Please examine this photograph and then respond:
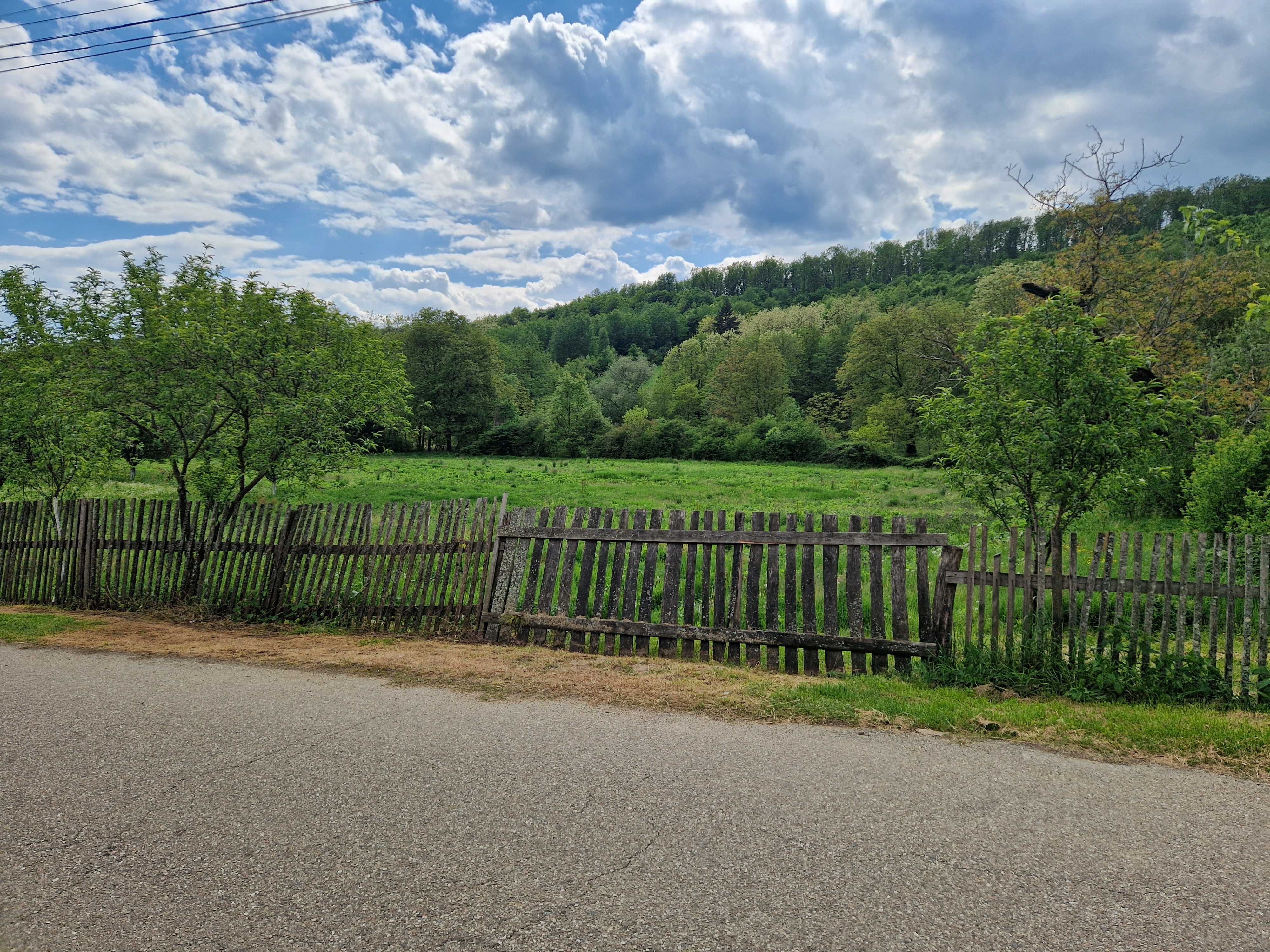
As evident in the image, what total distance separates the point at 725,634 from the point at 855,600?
1.46 metres

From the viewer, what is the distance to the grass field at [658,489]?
73.2 ft

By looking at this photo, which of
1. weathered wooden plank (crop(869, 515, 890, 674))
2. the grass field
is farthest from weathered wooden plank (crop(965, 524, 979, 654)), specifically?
the grass field

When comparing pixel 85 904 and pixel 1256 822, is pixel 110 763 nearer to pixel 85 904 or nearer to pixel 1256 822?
pixel 85 904

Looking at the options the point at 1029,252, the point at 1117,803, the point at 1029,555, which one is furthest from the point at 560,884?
the point at 1029,252

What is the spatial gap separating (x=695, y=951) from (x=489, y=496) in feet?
79.9

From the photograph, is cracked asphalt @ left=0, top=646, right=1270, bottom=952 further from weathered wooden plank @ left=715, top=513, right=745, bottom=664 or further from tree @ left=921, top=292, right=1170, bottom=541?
tree @ left=921, top=292, right=1170, bottom=541

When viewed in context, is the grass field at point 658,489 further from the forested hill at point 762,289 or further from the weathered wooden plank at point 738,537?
the forested hill at point 762,289

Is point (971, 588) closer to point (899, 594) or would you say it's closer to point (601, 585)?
point (899, 594)

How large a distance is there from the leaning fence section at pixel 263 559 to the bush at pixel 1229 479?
13.2 meters

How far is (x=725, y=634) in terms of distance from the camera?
24.9 feet

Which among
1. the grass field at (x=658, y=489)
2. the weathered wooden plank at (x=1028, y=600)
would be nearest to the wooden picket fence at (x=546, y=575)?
the weathered wooden plank at (x=1028, y=600)

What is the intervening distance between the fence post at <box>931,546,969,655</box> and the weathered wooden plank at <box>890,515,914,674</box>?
0.27 metres

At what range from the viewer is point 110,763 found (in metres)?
4.84

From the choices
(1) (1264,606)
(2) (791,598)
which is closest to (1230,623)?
(1) (1264,606)
